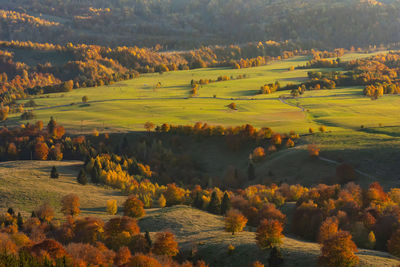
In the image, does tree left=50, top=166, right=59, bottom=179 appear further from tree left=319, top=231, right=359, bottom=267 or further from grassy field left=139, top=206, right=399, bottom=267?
tree left=319, top=231, right=359, bottom=267

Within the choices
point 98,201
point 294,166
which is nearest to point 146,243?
point 98,201

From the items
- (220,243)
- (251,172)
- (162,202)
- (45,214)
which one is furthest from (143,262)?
(251,172)

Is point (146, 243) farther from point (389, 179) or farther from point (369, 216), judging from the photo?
point (389, 179)

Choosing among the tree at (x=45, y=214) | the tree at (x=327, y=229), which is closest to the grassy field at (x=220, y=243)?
the tree at (x=327, y=229)

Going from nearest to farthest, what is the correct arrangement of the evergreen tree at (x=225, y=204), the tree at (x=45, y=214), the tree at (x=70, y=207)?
1. the tree at (x=45, y=214)
2. the tree at (x=70, y=207)
3. the evergreen tree at (x=225, y=204)

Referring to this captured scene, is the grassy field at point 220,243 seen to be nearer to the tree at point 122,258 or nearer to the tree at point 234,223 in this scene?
the tree at point 234,223

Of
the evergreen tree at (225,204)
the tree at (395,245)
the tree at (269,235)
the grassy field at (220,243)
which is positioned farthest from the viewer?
the evergreen tree at (225,204)
